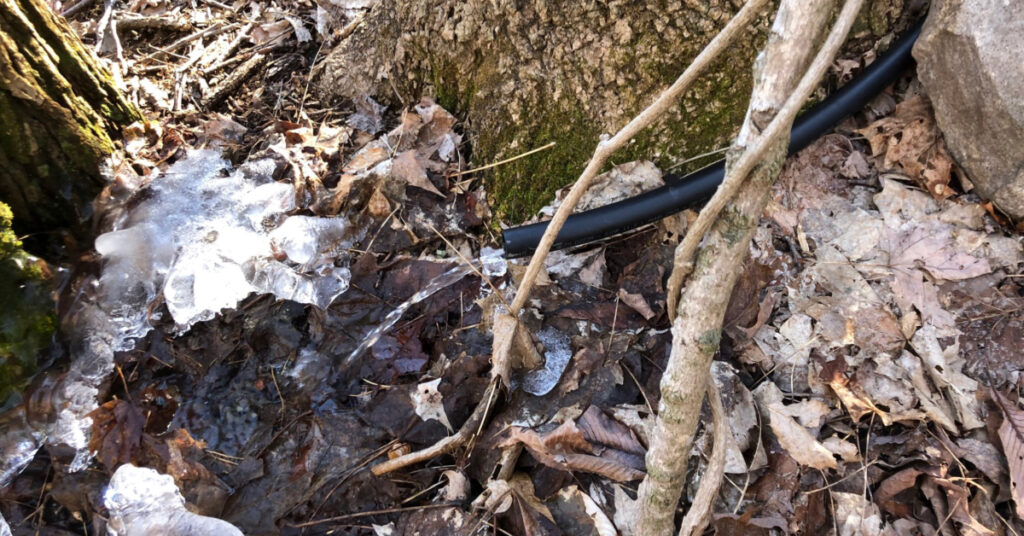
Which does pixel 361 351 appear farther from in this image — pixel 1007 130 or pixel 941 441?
pixel 1007 130

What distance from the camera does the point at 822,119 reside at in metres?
2.04

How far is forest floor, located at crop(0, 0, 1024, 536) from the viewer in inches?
67.4

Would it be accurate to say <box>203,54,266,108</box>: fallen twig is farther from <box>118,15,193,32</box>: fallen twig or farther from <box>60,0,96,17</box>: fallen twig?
<box>60,0,96,17</box>: fallen twig

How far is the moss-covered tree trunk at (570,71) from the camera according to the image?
2.08 m

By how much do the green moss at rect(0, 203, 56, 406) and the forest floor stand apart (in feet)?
0.27

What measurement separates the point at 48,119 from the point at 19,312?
683 mm

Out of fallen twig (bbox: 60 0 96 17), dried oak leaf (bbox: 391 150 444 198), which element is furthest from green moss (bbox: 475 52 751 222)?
fallen twig (bbox: 60 0 96 17)

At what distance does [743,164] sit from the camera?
1.30 meters

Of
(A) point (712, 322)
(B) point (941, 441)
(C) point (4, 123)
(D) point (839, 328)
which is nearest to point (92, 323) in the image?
(C) point (4, 123)

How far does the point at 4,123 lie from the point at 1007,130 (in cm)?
316

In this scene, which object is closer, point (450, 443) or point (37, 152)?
point (450, 443)

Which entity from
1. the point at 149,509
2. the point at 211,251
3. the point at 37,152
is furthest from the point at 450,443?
the point at 37,152

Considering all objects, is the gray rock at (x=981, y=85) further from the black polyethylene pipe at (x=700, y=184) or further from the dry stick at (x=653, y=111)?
the dry stick at (x=653, y=111)

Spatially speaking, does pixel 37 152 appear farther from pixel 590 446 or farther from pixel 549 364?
pixel 590 446
